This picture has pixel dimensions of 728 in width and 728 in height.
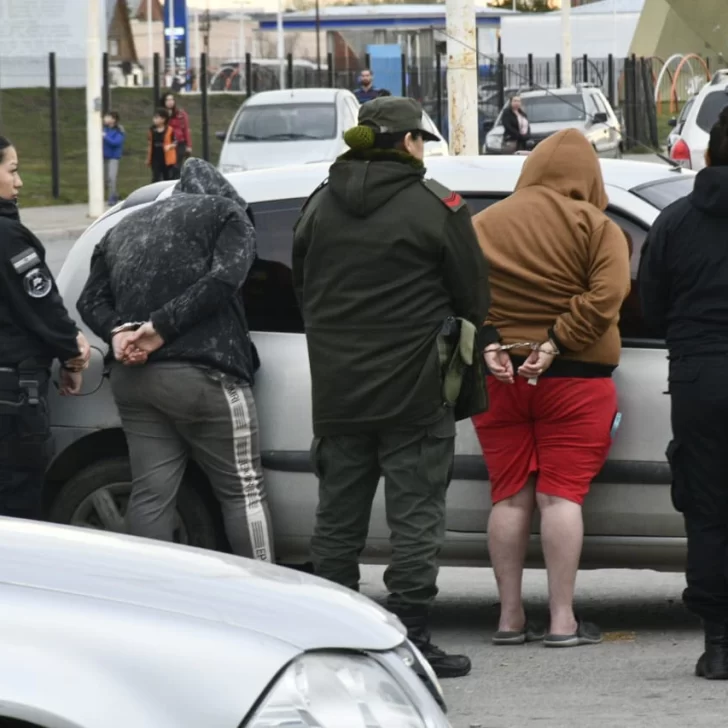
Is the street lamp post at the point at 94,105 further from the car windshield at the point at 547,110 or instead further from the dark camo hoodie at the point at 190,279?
the dark camo hoodie at the point at 190,279

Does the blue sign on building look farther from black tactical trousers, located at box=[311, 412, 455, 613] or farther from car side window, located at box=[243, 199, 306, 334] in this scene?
black tactical trousers, located at box=[311, 412, 455, 613]

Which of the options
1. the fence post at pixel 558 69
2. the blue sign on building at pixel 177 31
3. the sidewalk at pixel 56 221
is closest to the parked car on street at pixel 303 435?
the sidewalk at pixel 56 221

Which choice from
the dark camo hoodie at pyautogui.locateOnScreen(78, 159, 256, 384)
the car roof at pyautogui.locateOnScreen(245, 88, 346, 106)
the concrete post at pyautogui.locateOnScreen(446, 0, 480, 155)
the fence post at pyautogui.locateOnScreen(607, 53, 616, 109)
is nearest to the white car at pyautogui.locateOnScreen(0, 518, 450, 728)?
the dark camo hoodie at pyautogui.locateOnScreen(78, 159, 256, 384)

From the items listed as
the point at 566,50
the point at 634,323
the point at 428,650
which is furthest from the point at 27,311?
the point at 566,50

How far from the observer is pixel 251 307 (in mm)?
5832

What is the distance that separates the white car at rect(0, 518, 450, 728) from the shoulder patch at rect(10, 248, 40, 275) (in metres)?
2.75

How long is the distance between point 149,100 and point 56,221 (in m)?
22.1

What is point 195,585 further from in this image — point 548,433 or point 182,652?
point 548,433

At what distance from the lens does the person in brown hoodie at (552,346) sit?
5402mm

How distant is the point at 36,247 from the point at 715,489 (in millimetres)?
2334

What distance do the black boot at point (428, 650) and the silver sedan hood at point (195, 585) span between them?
1.94m

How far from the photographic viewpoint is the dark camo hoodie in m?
5.49

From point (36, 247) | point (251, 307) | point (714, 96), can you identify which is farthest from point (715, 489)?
point (714, 96)

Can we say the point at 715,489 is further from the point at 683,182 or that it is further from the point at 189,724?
the point at 189,724
